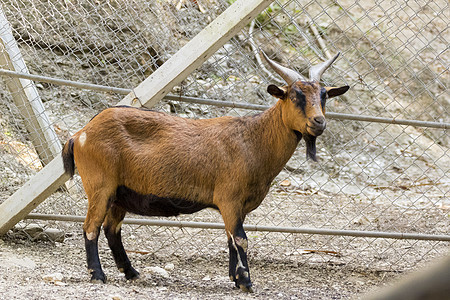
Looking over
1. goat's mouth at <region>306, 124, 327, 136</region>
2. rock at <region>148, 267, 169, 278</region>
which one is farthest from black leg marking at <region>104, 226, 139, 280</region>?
goat's mouth at <region>306, 124, 327, 136</region>

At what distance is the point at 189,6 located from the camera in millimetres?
6059

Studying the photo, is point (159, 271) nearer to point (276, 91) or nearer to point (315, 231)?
point (315, 231)

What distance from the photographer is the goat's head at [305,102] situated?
153 inches

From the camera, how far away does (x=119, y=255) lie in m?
4.39

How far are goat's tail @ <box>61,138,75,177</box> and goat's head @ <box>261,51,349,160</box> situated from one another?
1698mm

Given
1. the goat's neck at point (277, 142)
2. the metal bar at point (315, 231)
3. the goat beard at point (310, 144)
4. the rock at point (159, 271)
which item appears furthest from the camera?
the metal bar at point (315, 231)

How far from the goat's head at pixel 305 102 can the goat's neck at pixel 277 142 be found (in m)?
0.07

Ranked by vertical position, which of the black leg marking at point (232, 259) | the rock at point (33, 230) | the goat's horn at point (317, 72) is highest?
the goat's horn at point (317, 72)

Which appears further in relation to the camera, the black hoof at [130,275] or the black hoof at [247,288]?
the black hoof at [130,275]

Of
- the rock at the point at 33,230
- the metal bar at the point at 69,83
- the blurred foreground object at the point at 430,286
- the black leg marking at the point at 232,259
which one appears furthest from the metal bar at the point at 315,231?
the blurred foreground object at the point at 430,286

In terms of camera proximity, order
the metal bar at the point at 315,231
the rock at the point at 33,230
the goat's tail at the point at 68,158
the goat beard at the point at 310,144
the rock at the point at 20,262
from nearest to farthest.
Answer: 1. the goat beard at the point at 310,144
2. the goat's tail at the point at 68,158
3. the rock at the point at 20,262
4. the metal bar at the point at 315,231
5. the rock at the point at 33,230

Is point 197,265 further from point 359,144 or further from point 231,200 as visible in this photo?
point 359,144

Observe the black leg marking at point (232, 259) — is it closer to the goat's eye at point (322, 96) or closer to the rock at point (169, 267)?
the rock at point (169, 267)

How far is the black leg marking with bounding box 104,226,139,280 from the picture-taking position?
4383 millimetres
